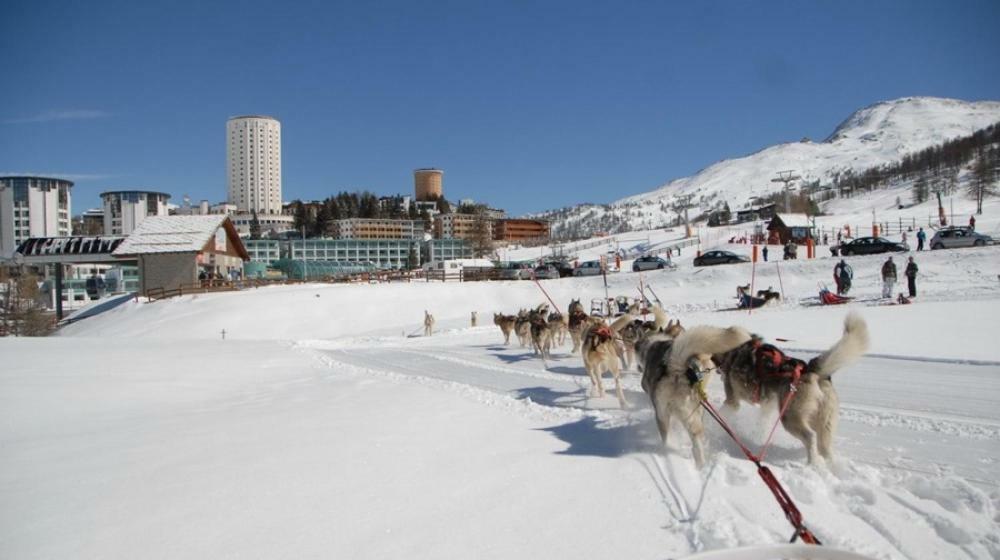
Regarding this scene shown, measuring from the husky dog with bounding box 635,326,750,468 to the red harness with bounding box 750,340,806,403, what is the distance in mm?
298

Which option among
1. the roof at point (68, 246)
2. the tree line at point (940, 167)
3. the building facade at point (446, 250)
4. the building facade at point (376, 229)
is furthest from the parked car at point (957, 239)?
the building facade at point (376, 229)

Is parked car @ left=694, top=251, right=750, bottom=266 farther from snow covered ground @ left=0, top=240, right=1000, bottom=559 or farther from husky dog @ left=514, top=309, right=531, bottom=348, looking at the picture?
husky dog @ left=514, top=309, right=531, bottom=348

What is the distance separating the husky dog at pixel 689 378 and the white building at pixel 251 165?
16796 cm

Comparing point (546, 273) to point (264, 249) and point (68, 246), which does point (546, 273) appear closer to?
point (68, 246)

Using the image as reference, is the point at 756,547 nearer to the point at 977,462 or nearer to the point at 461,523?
the point at 461,523

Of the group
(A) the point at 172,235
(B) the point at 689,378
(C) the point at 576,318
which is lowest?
(B) the point at 689,378

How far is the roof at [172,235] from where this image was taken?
1415 inches

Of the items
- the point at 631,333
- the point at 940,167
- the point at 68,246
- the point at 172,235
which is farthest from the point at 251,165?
the point at 940,167

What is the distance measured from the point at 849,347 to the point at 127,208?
15101 centimetres

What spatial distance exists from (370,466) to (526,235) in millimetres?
166927

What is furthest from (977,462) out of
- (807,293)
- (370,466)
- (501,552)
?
(807,293)

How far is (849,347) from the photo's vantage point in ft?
14.3

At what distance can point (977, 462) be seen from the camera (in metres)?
4.56

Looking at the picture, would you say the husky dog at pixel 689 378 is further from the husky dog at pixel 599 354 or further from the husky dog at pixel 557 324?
the husky dog at pixel 557 324
